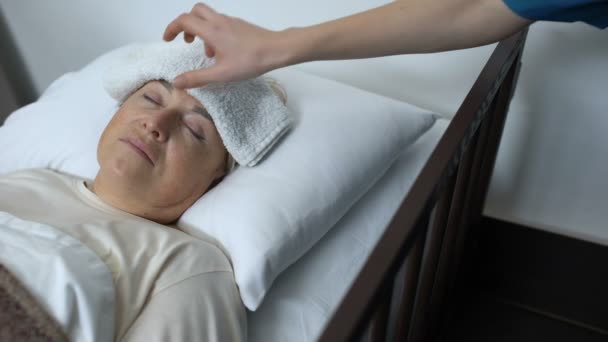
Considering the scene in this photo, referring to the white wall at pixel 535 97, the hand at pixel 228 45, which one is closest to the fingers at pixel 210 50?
the hand at pixel 228 45

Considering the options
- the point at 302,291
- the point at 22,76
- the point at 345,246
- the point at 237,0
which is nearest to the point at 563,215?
the point at 345,246

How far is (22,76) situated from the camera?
1912 mm

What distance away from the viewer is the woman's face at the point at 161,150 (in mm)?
891

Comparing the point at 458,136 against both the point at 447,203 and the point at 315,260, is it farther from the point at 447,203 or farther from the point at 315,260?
the point at 315,260

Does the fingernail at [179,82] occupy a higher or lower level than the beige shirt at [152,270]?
higher

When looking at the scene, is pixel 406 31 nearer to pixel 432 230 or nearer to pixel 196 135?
pixel 432 230

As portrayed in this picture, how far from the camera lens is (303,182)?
0.90 metres

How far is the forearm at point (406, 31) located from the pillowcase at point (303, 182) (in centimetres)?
28

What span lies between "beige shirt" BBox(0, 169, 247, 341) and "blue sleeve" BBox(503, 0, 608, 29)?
1.89 ft

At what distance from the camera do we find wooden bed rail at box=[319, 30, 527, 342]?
1.48ft

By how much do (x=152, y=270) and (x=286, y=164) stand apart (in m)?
0.31

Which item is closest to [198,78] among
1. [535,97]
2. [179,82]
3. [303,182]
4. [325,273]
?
[179,82]

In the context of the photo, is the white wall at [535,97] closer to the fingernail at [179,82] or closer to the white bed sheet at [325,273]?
the white bed sheet at [325,273]

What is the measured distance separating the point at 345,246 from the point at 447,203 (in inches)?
10.1
